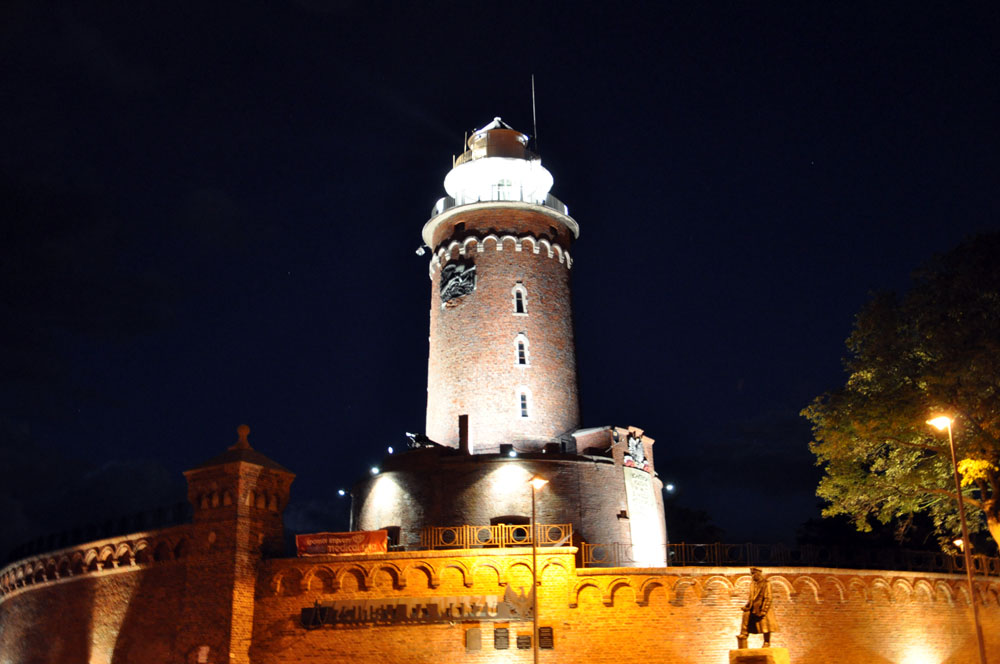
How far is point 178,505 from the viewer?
87.8 feet

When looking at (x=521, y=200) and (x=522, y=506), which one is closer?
(x=522, y=506)

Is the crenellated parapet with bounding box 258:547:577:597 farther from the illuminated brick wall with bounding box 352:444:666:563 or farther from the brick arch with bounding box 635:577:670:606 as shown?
the illuminated brick wall with bounding box 352:444:666:563

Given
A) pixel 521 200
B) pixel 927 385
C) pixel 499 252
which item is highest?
pixel 521 200

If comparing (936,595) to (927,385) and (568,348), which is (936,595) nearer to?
(927,385)

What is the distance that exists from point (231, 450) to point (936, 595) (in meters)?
21.7

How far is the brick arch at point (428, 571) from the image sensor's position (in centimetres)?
2462

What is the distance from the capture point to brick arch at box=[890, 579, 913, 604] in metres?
27.6

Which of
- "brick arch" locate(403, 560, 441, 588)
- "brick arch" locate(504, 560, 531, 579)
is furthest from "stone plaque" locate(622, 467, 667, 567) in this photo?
"brick arch" locate(403, 560, 441, 588)

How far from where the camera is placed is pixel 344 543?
25.5 m

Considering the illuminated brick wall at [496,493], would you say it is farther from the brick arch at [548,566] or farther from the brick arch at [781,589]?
the brick arch at [781,589]

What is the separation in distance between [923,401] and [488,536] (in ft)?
46.4

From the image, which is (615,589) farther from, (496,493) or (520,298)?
(520,298)

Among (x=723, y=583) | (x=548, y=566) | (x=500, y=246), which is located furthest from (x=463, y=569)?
(x=500, y=246)

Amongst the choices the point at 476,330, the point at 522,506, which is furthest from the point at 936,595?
the point at 476,330
